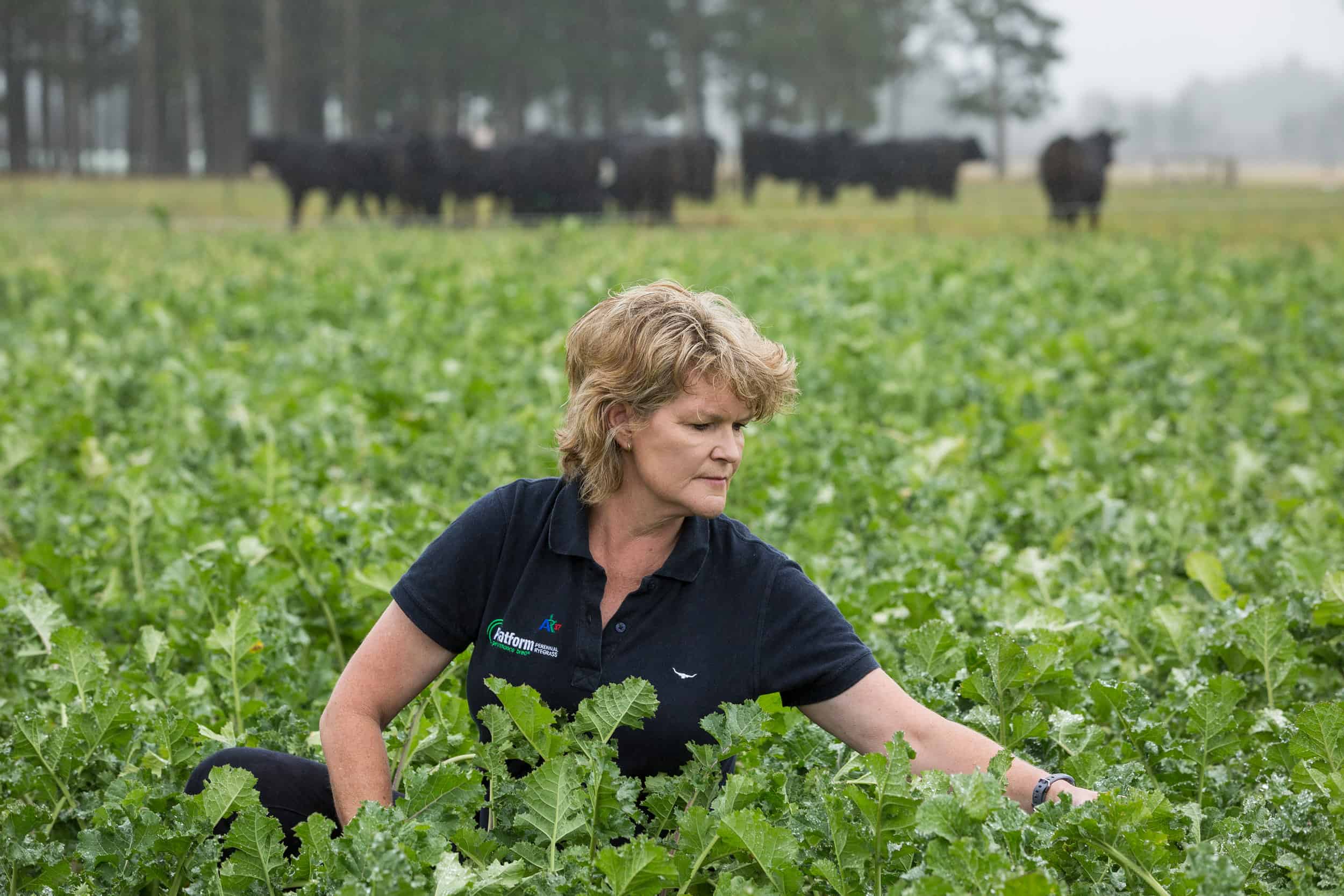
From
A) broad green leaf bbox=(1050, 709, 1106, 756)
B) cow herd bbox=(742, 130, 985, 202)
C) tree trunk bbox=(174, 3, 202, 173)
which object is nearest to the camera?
broad green leaf bbox=(1050, 709, 1106, 756)

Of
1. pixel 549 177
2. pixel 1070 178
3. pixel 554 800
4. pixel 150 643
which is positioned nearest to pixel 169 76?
pixel 549 177

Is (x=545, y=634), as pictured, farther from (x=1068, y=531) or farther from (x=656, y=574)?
(x=1068, y=531)

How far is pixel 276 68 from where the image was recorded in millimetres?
44281

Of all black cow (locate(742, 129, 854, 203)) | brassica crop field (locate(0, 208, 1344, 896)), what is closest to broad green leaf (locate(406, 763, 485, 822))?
brassica crop field (locate(0, 208, 1344, 896))

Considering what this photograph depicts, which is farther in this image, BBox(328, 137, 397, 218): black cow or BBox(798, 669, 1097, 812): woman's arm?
BBox(328, 137, 397, 218): black cow

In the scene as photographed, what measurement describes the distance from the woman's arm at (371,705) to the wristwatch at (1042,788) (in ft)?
3.48

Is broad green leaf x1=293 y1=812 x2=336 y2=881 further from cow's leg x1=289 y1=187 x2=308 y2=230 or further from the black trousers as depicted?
cow's leg x1=289 y1=187 x2=308 y2=230

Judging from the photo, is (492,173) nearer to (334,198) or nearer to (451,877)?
(334,198)

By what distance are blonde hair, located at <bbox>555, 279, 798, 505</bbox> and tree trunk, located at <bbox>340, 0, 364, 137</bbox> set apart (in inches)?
1843

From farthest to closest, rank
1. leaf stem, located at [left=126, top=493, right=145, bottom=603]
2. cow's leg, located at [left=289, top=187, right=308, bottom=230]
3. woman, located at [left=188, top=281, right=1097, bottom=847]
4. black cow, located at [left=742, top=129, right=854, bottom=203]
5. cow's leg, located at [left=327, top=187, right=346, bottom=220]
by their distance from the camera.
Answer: black cow, located at [left=742, top=129, right=854, bottom=203], cow's leg, located at [left=327, top=187, right=346, bottom=220], cow's leg, located at [left=289, top=187, right=308, bottom=230], leaf stem, located at [left=126, top=493, right=145, bottom=603], woman, located at [left=188, top=281, right=1097, bottom=847]

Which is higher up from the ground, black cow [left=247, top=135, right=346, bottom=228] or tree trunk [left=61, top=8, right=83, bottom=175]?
tree trunk [left=61, top=8, right=83, bottom=175]

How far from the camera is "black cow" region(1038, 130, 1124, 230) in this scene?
25.3 metres

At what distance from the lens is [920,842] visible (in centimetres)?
246

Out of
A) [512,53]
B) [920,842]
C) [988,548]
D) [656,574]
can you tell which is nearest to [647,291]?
[656,574]
